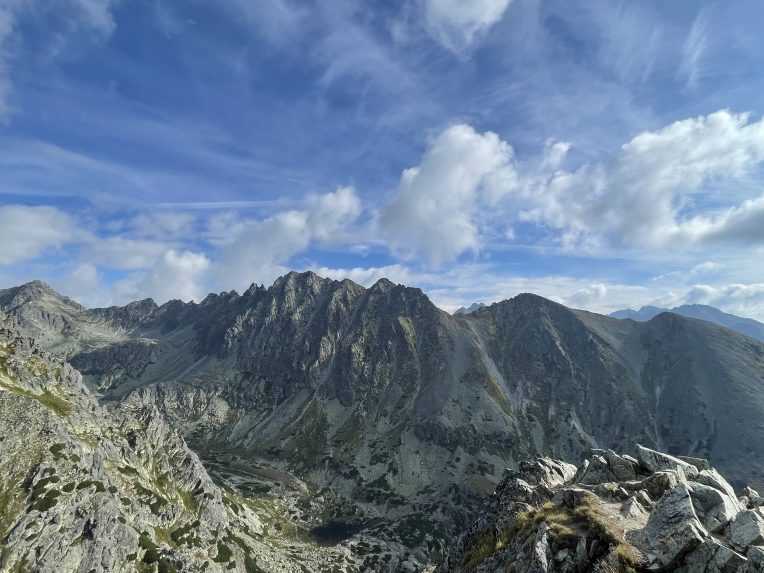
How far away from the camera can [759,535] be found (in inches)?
877

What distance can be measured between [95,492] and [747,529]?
141 meters

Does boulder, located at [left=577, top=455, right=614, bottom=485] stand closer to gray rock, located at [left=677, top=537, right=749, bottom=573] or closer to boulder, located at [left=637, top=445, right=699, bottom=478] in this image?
boulder, located at [left=637, top=445, right=699, bottom=478]

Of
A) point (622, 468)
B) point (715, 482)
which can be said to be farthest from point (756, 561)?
point (622, 468)

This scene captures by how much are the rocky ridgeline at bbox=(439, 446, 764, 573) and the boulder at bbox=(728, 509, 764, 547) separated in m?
0.05

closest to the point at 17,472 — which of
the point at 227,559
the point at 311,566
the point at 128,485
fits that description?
the point at 128,485

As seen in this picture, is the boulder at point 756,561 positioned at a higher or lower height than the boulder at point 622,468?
higher

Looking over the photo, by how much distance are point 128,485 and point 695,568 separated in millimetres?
155337

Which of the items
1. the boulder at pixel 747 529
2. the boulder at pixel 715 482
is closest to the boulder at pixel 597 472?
the boulder at pixel 715 482

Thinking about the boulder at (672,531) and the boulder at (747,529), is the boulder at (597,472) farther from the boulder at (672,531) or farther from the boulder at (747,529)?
the boulder at (747,529)

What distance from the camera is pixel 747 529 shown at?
2306 centimetres

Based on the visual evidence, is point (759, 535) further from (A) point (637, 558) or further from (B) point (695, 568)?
(A) point (637, 558)

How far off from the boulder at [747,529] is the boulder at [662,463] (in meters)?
15.2

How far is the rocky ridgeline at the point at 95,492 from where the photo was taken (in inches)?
3905

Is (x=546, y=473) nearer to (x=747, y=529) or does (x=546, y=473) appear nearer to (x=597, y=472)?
(x=597, y=472)
